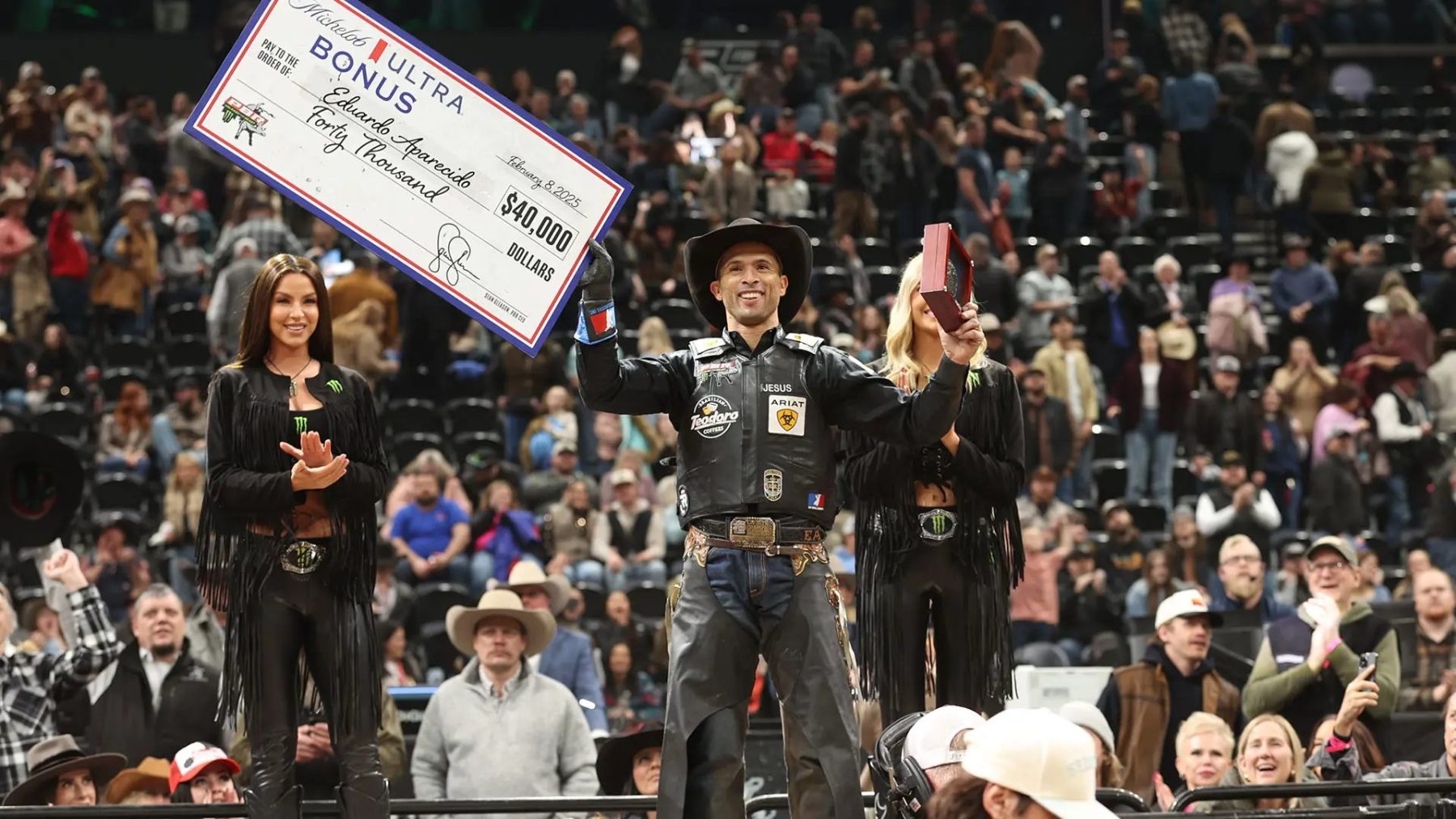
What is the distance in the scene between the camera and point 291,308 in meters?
6.56

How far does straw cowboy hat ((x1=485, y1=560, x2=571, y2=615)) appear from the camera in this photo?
10.5m

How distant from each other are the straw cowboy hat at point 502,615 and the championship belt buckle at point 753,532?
10.7 ft

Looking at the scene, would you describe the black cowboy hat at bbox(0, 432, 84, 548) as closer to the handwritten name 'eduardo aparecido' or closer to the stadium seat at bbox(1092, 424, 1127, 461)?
the handwritten name 'eduardo aparecido'

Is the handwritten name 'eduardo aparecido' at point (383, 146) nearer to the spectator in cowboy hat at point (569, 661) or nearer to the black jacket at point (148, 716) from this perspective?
the black jacket at point (148, 716)

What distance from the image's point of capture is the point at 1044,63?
24.9m

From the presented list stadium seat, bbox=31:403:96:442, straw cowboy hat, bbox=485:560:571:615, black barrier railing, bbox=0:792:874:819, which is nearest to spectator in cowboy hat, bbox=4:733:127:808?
black barrier railing, bbox=0:792:874:819

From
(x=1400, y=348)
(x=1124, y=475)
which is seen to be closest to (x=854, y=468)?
(x=1124, y=475)

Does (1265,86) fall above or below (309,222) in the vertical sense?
above

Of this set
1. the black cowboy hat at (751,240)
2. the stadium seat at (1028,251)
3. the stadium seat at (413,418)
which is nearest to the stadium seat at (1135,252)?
the stadium seat at (1028,251)

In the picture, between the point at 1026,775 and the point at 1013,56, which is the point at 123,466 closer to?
the point at 1013,56

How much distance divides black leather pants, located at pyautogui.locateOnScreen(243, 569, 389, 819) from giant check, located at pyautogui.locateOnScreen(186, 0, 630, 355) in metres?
1.06

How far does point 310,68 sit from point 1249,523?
30.5 ft

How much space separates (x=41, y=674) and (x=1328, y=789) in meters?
4.74

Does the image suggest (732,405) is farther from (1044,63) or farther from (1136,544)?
(1044,63)
